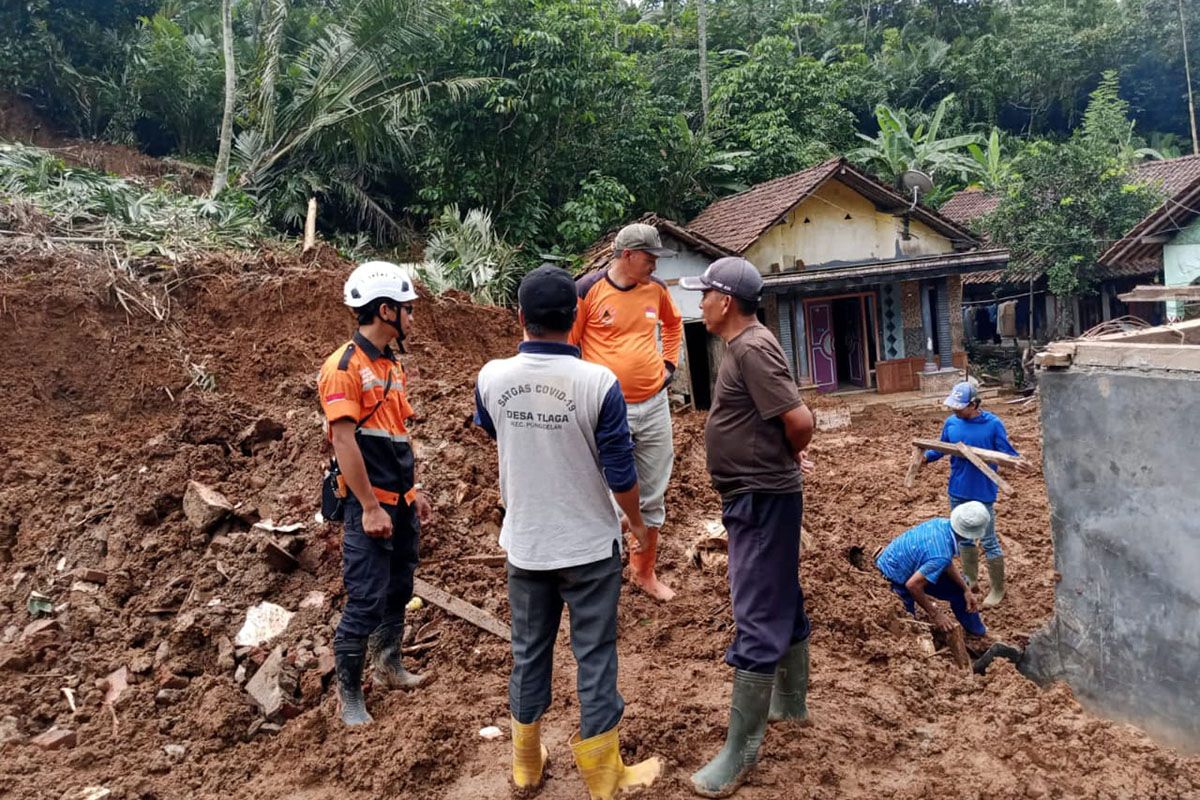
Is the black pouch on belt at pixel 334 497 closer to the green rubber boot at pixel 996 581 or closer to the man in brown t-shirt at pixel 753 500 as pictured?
the man in brown t-shirt at pixel 753 500

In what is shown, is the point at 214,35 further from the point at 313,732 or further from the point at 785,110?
the point at 313,732

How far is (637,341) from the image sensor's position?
461cm

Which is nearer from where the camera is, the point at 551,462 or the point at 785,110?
the point at 551,462

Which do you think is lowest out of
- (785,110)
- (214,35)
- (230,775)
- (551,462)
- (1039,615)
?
(1039,615)

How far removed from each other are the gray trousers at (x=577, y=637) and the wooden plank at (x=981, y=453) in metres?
3.54

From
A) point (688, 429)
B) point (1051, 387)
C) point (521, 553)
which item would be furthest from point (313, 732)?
point (688, 429)

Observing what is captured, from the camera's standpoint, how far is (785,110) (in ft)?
71.9

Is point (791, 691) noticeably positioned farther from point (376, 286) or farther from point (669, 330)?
point (376, 286)

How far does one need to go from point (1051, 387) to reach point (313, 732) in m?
3.63

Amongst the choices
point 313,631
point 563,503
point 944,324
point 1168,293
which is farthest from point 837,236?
point 563,503

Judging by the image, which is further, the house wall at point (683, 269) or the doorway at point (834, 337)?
the doorway at point (834, 337)

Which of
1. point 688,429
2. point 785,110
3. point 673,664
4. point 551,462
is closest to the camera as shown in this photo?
point 551,462

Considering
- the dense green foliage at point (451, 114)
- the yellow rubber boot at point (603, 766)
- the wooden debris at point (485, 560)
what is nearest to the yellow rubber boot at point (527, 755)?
the yellow rubber boot at point (603, 766)

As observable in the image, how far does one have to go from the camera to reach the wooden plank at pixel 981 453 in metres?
5.50
